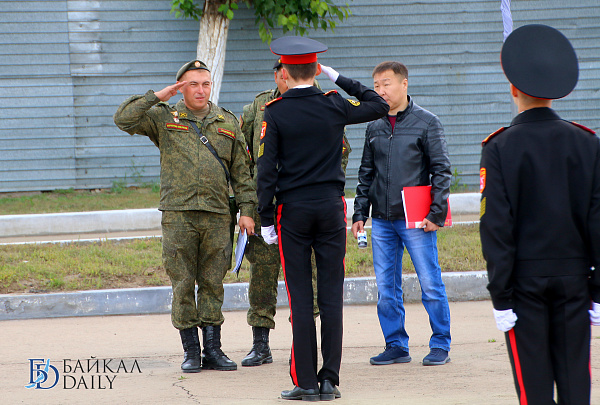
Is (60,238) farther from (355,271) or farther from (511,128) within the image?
(511,128)

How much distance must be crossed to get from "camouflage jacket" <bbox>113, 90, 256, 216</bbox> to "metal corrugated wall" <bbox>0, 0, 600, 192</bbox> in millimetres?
8458

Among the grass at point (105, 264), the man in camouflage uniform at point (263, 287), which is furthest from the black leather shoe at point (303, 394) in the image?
the grass at point (105, 264)

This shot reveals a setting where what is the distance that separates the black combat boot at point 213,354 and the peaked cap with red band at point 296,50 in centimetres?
200

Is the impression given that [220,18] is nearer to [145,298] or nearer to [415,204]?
[145,298]

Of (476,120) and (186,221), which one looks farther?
(476,120)

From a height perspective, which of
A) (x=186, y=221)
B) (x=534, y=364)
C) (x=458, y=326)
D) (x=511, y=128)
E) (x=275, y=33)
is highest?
(x=275, y=33)

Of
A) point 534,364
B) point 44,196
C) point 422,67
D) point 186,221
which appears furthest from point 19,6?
point 534,364

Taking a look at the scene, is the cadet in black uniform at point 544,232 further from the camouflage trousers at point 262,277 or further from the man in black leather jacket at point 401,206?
the camouflage trousers at point 262,277

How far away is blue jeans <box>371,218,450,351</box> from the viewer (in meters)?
5.02

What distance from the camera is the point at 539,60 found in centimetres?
303

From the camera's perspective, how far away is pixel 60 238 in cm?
1000

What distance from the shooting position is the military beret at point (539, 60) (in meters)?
3.01

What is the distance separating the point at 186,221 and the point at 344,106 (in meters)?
1.44

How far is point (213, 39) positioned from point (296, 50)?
8.07 meters
